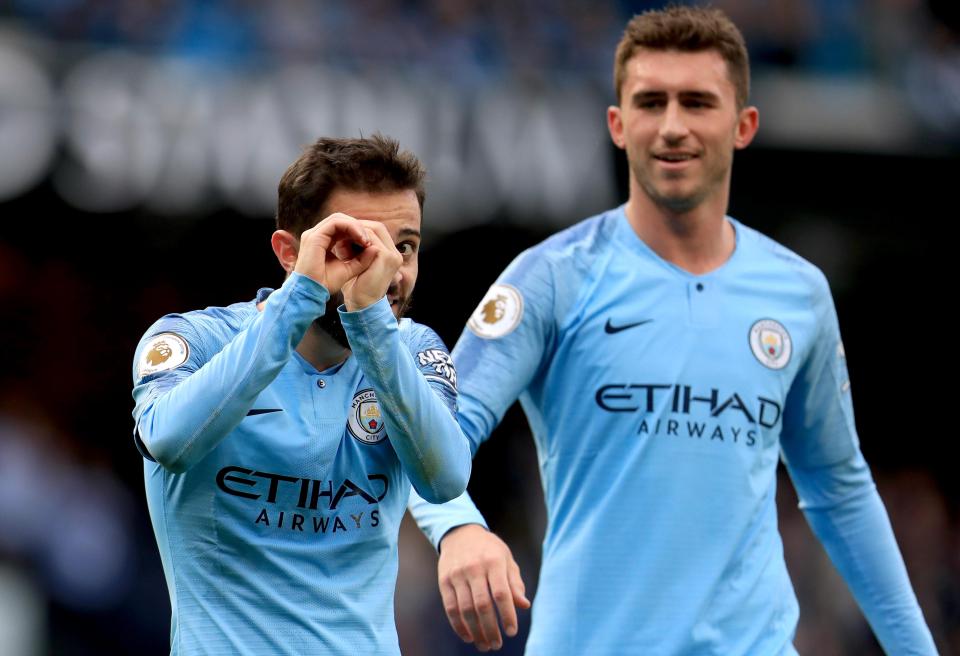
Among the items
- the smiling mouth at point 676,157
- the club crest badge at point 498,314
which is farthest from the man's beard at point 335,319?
the smiling mouth at point 676,157

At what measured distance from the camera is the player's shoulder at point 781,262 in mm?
4062

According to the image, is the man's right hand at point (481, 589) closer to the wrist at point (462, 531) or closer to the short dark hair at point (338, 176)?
the wrist at point (462, 531)

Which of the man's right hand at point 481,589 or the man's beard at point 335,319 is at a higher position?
the man's beard at point 335,319

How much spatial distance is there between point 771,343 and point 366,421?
4.74 ft

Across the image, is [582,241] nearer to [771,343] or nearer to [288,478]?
[771,343]

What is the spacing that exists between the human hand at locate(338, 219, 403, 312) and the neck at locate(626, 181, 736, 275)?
149cm

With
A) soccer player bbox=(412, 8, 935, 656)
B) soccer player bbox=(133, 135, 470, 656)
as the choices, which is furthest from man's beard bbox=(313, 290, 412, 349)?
soccer player bbox=(412, 8, 935, 656)

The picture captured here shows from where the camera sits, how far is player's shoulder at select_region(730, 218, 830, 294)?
4.06 metres

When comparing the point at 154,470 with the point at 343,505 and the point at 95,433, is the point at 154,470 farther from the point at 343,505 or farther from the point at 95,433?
the point at 95,433


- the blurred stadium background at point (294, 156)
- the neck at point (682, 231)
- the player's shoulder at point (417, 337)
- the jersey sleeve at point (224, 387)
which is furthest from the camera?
the blurred stadium background at point (294, 156)

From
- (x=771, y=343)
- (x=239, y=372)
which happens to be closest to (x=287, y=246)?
(x=239, y=372)

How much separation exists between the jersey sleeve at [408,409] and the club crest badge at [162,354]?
0.35 meters

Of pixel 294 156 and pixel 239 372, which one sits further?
pixel 294 156

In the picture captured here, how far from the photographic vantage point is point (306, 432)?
9.20ft
